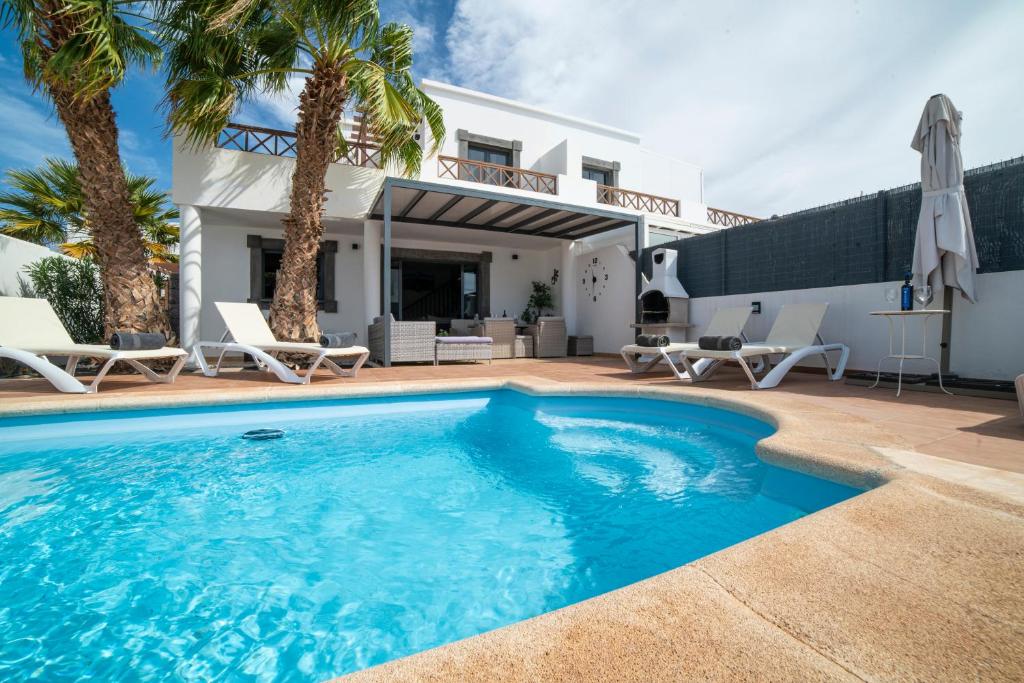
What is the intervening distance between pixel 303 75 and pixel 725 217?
12.0m

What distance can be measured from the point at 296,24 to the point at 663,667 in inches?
328

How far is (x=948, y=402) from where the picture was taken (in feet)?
14.1

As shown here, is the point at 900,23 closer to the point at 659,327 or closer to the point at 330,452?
the point at 659,327

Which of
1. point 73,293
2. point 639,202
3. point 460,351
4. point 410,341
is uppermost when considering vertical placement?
point 639,202

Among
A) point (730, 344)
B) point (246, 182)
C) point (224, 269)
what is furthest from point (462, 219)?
point (730, 344)

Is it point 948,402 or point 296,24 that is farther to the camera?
point 296,24

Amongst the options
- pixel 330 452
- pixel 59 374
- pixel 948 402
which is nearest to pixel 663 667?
pixel 330 452

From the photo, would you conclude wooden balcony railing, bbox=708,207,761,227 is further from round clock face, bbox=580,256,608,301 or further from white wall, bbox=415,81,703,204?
round clock face, bbox=580,256,608,301

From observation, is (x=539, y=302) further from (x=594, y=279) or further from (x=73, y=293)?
(x=73, y=293)

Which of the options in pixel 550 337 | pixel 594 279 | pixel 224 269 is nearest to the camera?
pixel 224 269

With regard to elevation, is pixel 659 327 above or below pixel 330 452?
above

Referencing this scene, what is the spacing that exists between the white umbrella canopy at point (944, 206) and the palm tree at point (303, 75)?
22.0 ft

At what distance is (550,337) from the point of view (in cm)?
1039

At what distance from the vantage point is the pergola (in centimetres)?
786
